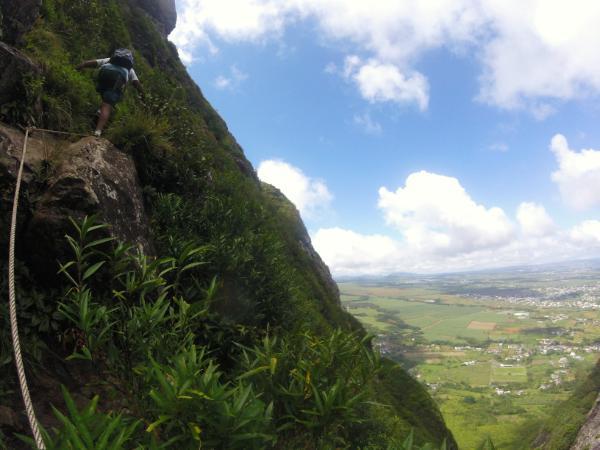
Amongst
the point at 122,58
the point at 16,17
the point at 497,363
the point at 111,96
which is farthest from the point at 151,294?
the point at 497,363

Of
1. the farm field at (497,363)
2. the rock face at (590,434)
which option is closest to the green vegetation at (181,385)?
the rock face at (590,434)

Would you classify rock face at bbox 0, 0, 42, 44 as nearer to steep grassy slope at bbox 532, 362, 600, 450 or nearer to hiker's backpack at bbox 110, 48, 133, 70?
hiker's backpack at bbox 110, 48, 133, 70

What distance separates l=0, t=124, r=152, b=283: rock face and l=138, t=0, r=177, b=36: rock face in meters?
29.1

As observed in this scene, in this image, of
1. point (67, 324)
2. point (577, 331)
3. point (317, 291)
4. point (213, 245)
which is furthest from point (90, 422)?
point (577, 331)

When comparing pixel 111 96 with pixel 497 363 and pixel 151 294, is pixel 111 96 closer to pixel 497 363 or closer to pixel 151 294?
pixel 151 294

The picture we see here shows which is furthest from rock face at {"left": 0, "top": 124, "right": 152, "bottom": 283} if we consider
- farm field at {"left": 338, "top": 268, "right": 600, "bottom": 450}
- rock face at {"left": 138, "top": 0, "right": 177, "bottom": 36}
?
farm field at {"left": 338, "top": 268, "right": 600, "bottom": 450}

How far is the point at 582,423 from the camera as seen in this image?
2869cm

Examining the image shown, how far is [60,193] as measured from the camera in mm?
4445

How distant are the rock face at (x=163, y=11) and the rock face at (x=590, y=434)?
4362 cm

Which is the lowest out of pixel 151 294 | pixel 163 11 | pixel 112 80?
pixel 151 294

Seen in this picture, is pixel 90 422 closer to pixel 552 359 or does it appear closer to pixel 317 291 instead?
pixel 317 291

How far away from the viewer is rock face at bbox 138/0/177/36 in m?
28.8

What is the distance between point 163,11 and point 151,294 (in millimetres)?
33765

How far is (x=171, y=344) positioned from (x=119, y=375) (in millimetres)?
483
